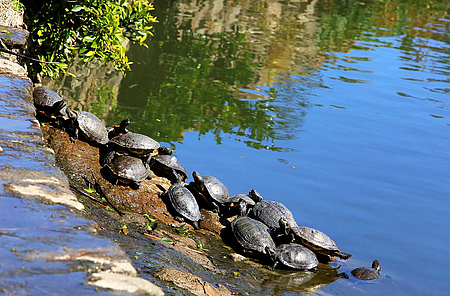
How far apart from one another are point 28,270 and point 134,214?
12.8 feet

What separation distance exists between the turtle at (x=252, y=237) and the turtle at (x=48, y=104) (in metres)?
2.87

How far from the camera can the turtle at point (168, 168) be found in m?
7.02

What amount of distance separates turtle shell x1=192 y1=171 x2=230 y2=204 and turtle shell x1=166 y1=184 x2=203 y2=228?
27 centimetres

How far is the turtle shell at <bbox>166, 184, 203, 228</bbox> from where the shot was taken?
6.27 meters

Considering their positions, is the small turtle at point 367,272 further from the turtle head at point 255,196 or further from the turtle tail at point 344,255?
the turtle head at point 255,196

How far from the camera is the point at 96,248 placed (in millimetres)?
2268

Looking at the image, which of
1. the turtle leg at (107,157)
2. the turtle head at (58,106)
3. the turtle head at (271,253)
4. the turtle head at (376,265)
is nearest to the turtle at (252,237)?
the turtle head at (271,253)

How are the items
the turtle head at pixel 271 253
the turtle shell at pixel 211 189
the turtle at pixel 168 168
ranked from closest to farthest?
the turtle head at pixel 271 253
the turtle shell at pixel 211 189
the turtle at pixel 168 168

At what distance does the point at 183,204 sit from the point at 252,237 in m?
1.04

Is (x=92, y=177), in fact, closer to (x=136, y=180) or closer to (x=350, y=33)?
(x=136, y=180)

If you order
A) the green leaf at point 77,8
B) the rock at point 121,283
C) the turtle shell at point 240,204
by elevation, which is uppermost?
the green leaf at point 77,8

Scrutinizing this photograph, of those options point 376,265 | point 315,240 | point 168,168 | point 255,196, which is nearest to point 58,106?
point 168,168

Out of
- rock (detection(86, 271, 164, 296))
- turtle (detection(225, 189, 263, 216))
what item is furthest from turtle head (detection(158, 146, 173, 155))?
rock (detection(86, 271, 164, 296))

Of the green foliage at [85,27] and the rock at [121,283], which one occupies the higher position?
the green foliage at [85,27]
